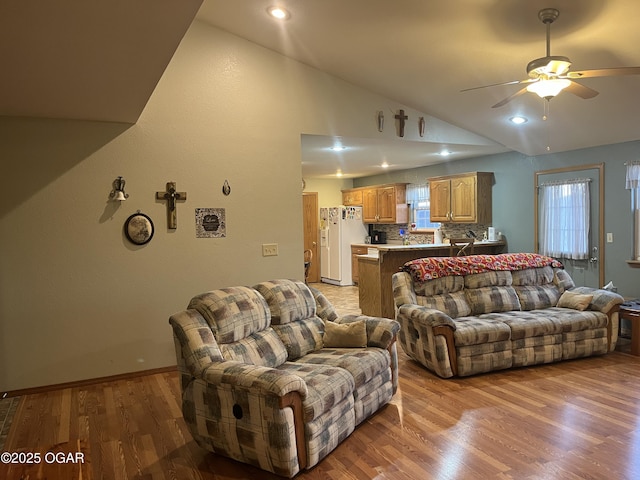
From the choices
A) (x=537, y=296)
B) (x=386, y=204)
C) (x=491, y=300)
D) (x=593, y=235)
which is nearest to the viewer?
(x=491, y=300)

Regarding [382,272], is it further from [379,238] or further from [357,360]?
[379,238]

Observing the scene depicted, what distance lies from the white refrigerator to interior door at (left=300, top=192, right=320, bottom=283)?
34cm

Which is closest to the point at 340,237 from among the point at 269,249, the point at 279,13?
the point at 269,249

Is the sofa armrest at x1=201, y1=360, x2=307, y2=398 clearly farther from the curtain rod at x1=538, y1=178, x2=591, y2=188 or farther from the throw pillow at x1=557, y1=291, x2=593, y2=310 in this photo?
the curtain rod at x1=538, y1=178, x2=591, y2=188

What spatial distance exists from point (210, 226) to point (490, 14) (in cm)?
296

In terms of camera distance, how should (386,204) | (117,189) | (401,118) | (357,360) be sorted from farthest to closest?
(386,204)
(401,118)
(117,189)
(357,360)

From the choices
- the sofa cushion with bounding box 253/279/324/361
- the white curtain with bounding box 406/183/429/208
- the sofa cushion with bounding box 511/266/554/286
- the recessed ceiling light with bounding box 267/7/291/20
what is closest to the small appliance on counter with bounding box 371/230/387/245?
the white curtain with bounding box 406/183/429/208

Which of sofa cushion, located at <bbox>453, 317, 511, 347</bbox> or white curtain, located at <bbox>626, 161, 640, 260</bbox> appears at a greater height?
white curtain, located at <bbox>626, 161, 640, 260</bbox>

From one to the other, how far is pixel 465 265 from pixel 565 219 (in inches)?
77.3

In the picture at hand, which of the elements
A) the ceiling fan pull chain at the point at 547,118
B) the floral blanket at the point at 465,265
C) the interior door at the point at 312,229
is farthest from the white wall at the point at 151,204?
the interior door at the point at 312,229

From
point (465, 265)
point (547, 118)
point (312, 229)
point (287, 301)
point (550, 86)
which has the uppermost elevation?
point (547, 118)

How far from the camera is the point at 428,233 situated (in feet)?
27.5

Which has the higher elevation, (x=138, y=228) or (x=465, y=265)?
(x=138, y=228)

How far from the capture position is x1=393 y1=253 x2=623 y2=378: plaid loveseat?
391 centimetres
